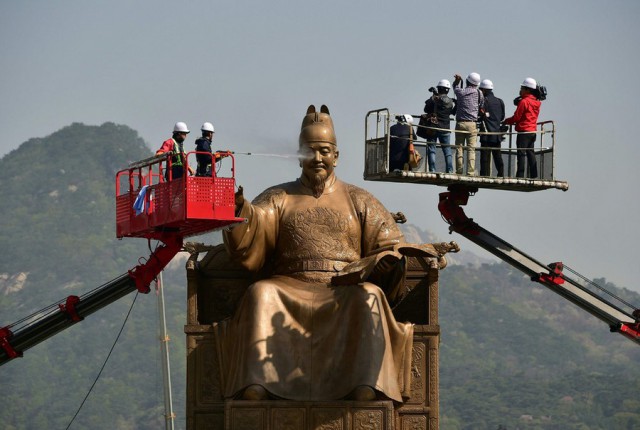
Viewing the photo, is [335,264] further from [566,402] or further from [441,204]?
[566,402]

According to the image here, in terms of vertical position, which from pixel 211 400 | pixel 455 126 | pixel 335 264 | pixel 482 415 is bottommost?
pixel 482 415

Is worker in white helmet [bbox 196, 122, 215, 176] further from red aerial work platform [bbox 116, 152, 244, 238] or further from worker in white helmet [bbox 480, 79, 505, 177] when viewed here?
worker in white helmet [bbox 480, 79, 505, 177]

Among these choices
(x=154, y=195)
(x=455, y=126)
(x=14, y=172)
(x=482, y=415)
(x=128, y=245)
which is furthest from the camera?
(x=14, y=172)

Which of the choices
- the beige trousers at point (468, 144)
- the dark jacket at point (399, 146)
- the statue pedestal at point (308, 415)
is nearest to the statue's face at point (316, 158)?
the dark jacket at point (399, 146)

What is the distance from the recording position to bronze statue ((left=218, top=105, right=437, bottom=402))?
2564 centimetres

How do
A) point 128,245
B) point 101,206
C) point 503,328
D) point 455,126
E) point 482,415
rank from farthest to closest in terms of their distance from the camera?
point 101,206 < point 128,245 < point 503,328 < point 482,415 < point 455,126

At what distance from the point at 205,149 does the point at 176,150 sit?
518 millimetres

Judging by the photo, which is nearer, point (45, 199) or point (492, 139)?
point (492, 139)

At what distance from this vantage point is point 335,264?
2688cm

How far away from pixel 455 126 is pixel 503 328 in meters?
77.1

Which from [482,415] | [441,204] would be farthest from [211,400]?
[482,415]

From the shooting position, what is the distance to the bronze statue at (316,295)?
2564cm

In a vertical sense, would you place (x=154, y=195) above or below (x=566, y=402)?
above

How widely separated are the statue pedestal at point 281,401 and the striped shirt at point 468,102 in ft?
7.29
